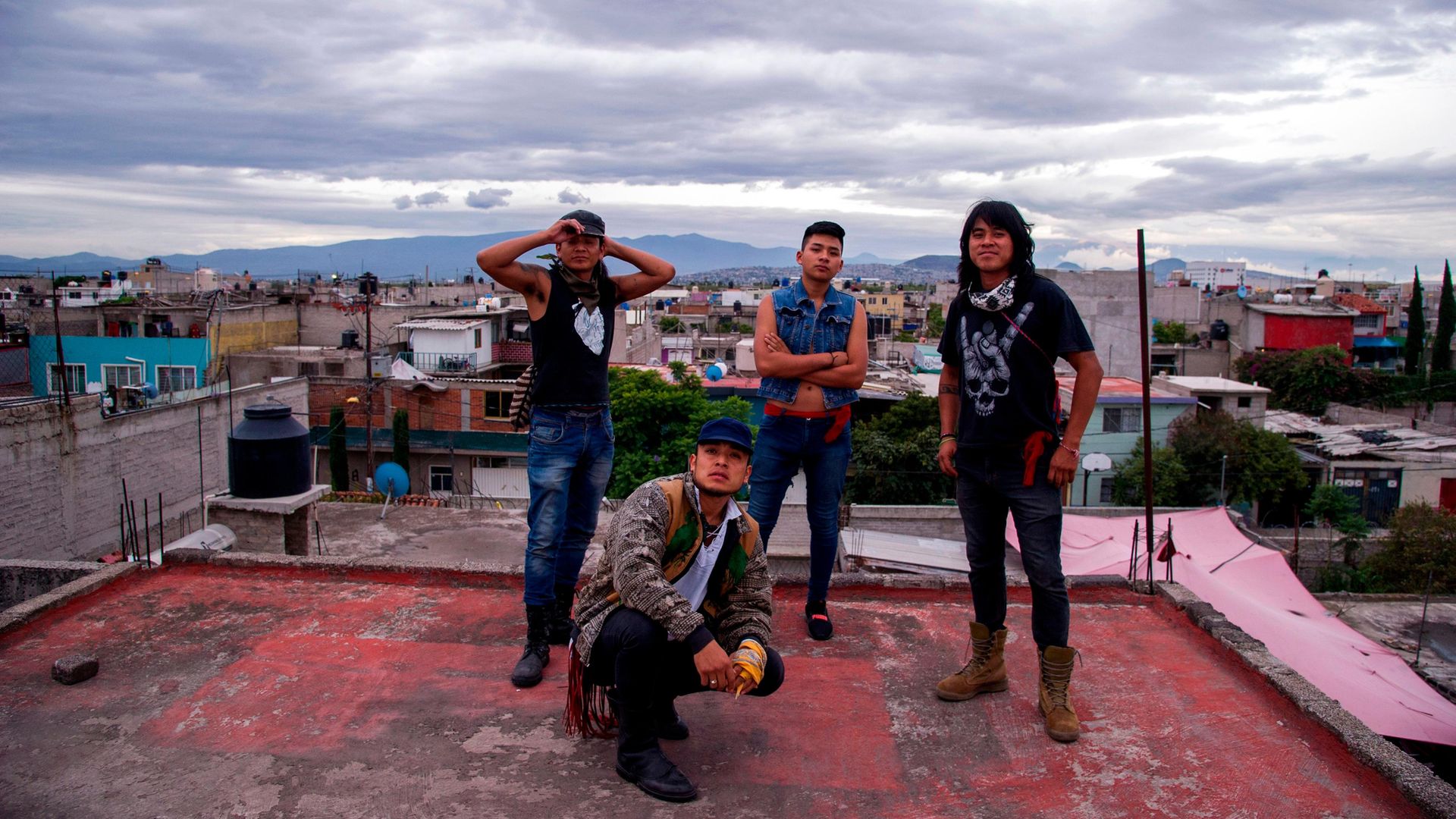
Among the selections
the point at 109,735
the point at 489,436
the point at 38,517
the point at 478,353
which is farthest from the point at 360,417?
the point at 109,735

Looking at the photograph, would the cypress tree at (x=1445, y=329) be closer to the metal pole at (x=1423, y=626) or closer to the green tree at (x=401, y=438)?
the metal pole at (x=1423, y=626)

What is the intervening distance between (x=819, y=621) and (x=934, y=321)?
243 feet

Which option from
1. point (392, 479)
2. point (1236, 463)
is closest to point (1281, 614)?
point (392, 479)

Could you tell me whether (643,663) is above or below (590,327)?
below

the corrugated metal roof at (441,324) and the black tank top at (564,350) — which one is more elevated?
the corrugated metal roof at (441,324)

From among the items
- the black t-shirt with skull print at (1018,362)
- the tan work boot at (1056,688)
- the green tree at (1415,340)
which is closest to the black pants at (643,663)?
the tan work boot at (1056,688)

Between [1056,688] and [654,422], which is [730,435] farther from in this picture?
[654,422]

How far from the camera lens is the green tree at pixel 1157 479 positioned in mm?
28344

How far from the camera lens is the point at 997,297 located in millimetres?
3609

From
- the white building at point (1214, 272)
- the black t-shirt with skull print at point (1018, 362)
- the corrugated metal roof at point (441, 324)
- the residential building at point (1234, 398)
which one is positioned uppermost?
the white building at point (1214, 272)

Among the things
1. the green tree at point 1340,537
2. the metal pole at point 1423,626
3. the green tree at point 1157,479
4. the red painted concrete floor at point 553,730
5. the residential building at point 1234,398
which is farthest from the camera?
the residential building at point 1234,398

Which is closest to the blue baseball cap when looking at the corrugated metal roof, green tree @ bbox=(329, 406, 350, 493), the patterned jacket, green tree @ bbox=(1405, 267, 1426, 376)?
the patterned jacket

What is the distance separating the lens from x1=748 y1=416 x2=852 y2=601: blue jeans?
4.34 meters

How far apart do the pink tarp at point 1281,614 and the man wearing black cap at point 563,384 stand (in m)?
5.68
